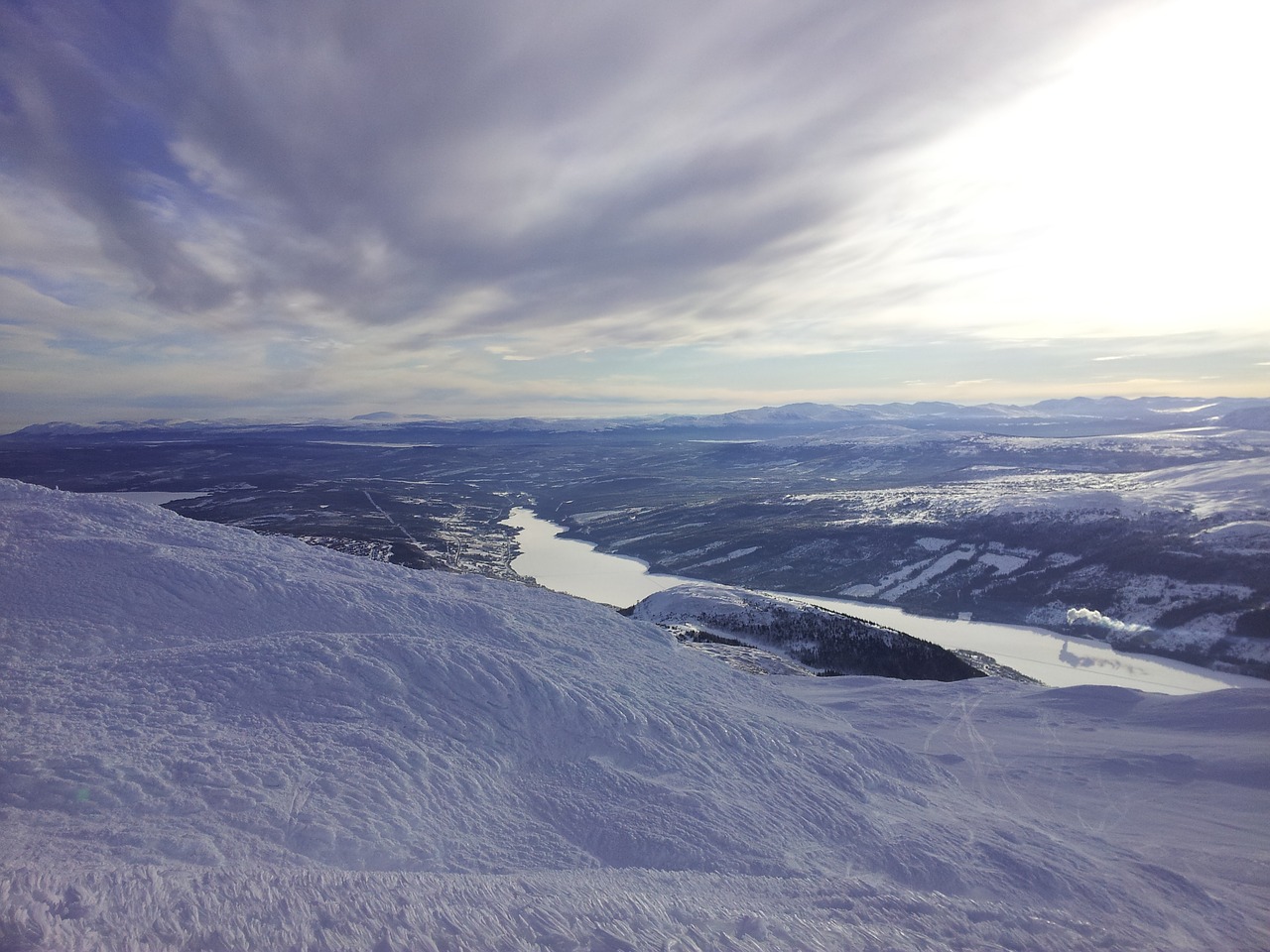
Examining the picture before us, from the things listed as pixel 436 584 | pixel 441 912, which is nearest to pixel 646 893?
pixel 441 912

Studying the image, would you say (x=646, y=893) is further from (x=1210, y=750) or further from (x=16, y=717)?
(x=1210, y=750)

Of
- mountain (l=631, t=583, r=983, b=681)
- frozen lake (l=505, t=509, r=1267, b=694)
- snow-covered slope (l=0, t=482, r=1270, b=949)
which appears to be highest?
snow-covered slope (l=0, t=482, r=1270, b=949)

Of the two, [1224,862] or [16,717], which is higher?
[16,717]

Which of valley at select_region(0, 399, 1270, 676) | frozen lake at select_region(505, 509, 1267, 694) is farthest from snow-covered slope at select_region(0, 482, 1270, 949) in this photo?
valley at select_region(0, 399, 1270, 676)

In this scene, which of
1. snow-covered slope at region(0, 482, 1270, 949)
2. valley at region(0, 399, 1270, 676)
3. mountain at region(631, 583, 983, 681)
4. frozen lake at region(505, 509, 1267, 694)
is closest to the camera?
snow-covered slope at region(0, 482, 1270, 949)

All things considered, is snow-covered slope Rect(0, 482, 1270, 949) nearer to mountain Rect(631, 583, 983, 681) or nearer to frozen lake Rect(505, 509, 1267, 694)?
mountain Rect(631, 583, 983, 681)

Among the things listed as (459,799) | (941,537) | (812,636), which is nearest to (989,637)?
(941,537)
